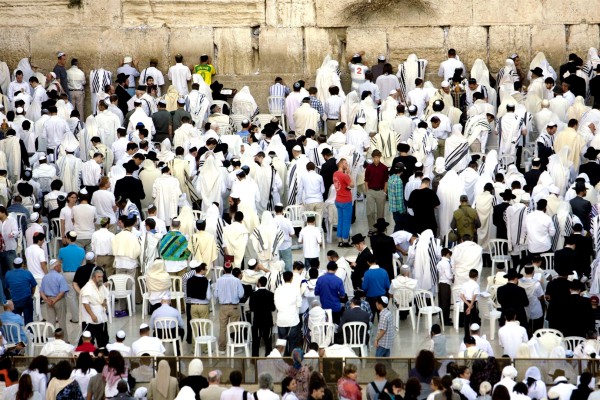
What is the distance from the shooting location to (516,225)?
22.6 metres

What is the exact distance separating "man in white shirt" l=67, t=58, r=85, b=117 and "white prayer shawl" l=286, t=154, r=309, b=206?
264 inches

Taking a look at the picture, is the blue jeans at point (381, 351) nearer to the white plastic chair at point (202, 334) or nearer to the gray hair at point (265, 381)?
the white plastic chair at point (202, 334)

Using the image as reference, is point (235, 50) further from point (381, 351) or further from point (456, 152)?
point (381, 351)

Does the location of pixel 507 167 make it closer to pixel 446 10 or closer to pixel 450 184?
pixel 450 184

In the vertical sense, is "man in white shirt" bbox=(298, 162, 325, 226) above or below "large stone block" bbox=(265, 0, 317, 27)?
below

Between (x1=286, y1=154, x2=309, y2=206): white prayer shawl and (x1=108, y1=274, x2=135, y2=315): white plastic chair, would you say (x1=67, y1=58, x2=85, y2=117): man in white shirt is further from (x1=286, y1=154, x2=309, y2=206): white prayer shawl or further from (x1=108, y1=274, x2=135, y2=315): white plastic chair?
(x1=108, y1=274, x2=135, y2=315): white plastic chair

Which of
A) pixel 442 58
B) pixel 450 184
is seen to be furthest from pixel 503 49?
pixel 450 184

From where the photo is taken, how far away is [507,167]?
2561 cm

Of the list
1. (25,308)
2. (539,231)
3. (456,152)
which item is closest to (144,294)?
(25,308)

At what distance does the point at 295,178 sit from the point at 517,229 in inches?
148

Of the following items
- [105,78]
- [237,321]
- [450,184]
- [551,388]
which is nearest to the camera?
[551,388]

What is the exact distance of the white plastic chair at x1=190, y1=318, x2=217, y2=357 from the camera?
2044 cm

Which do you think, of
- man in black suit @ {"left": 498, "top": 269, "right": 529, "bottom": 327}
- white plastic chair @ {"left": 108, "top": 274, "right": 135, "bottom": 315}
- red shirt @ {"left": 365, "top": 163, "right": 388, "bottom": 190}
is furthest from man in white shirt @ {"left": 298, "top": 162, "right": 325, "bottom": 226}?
man in black suit @ {"left": 498, "top": 269, "right": 529, "bottom": 327}

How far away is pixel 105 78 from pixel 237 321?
1017cm
